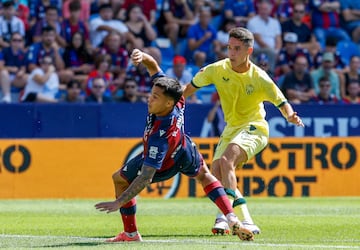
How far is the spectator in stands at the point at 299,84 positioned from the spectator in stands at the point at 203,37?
6.37ft

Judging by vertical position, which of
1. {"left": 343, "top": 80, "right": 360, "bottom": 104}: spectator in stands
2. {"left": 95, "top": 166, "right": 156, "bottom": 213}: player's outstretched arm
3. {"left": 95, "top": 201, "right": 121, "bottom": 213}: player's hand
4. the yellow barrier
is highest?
{"left": 95, "top": 166, "right": 156, "bottom": 213}: player's outstretched arm

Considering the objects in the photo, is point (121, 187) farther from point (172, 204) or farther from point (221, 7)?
point (221, 7)

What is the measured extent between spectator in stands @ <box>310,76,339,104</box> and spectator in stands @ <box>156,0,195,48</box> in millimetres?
3497

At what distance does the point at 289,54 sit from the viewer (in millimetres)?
22969

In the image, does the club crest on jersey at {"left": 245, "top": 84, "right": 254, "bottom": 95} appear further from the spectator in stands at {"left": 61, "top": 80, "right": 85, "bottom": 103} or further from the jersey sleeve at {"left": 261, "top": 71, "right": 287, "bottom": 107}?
the spectator in stands at {"left": 61, "top": 80, "right": 85, "bottom": 103}

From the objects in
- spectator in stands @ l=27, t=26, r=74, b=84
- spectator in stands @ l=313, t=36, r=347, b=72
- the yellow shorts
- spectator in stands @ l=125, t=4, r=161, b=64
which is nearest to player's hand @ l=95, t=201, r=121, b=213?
the yellow shorts

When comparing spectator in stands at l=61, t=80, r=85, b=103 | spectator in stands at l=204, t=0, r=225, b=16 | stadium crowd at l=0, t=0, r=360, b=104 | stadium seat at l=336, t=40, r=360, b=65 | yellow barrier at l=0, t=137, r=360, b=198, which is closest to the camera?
yellow barrier at l=0, t=137, r=360, b=198

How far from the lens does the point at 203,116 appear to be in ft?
67.7

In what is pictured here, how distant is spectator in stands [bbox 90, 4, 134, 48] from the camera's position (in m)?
22.4

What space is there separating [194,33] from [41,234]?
41.5 ft

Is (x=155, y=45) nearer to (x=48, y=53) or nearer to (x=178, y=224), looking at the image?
(x=48, y=53)

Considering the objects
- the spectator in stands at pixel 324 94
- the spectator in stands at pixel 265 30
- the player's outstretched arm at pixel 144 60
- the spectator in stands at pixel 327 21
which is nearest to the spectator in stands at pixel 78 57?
the spectator in stands at pixel 265 30

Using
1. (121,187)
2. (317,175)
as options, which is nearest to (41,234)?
(121,187)

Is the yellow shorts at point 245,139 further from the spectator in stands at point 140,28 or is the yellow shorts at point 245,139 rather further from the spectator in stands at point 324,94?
the spectator in stands at point 140,28
